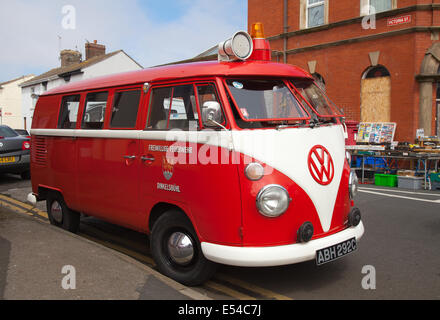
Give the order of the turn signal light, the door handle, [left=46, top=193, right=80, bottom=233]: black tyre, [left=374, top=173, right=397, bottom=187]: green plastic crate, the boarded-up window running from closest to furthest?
the door handle, [left=46, top=193, right=80, bottom=233]: black tyre, [left=374, top=173, right=397, bottom=187]: green plastic crate, the turn signal light, the boarded-up window

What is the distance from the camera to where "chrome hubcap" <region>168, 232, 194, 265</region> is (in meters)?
4.26

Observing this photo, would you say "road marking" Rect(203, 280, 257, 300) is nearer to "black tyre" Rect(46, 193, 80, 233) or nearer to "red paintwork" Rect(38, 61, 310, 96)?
"red paintwork" Rect(38, 61, 310, 96)

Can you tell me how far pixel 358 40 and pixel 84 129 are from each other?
12.7 m

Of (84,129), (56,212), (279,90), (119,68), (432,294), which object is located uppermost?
(119,68)

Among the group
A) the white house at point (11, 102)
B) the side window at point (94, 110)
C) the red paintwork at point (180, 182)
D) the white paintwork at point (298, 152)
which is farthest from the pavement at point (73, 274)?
the white house at point (11, 102)

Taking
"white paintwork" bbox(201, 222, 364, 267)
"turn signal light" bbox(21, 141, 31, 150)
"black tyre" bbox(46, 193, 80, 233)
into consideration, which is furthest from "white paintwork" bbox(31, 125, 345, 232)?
"turn signal light" bbox(21, 141, 31, 150)

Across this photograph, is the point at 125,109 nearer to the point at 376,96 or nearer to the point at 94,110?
the point at 94,110

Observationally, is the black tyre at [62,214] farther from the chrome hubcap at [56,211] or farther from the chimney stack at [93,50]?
the chimney stack at [93,50]

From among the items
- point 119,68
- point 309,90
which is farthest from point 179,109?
point 119,68

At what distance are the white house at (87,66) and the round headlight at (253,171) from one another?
29.5 metres

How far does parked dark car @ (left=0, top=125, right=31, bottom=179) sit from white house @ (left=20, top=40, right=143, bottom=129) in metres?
19.6

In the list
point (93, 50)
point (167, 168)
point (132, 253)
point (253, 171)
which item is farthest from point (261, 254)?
point (93, 50)

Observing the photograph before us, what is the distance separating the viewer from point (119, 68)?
1398 inches

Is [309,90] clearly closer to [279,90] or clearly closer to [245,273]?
[279,90]
